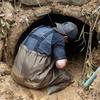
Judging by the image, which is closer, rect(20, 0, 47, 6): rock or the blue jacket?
the blue jacket

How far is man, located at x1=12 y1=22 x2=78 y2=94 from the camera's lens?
4840mm

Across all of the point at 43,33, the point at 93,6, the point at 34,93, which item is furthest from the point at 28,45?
the point at 93,6

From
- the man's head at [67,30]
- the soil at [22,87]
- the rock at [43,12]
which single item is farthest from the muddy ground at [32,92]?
the rock at [43,12]

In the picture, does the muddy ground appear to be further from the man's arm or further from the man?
the man's arm

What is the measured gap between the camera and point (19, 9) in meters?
5.32

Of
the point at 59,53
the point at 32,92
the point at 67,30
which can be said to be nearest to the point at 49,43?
the point at 59,53

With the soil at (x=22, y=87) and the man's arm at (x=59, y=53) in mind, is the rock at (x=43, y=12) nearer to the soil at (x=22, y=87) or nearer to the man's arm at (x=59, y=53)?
the soil at (x=22, y=87)

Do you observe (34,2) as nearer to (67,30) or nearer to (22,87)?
(67,30)

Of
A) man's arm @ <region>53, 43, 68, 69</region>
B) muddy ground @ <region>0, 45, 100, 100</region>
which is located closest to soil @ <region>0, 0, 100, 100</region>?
muddy ground @ <region>0, 45, 100, 100</region>

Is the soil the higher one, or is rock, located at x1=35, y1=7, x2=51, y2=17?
rock, located at x1=35, y1=7, x2=51, y2=17

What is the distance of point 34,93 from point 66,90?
1.46ft

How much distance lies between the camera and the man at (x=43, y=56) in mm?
4840

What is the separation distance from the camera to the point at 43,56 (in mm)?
4879

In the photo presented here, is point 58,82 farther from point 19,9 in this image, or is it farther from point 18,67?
point 19,9
